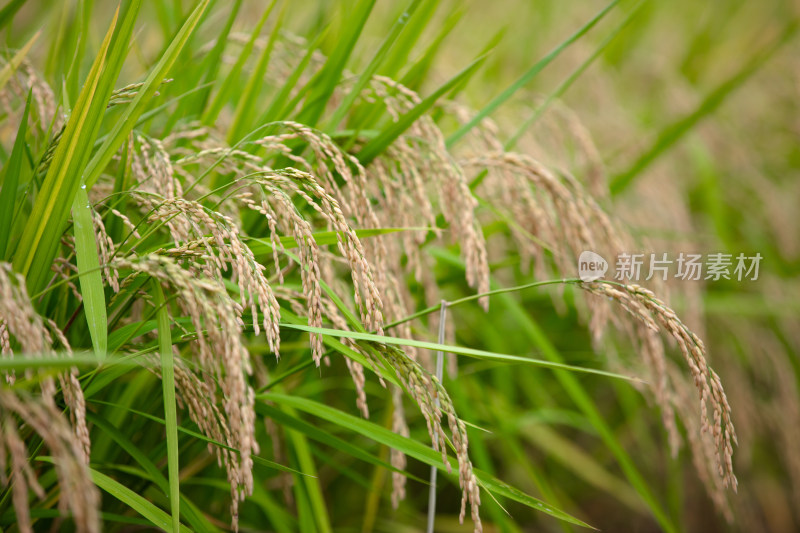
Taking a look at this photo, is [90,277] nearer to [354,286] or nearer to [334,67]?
[354,286]

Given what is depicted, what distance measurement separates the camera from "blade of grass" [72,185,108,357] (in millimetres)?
756

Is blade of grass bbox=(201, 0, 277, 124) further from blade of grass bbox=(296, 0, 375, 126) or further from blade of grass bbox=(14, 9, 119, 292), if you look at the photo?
blade of grass bbox=(14, 9, 119, 292)

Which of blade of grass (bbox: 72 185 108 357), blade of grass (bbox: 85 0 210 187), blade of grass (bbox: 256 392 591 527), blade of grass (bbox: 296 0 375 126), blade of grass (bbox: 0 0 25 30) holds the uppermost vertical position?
blade of grass (bbox: 296 0 375 126)

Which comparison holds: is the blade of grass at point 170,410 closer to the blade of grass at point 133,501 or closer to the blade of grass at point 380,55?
the blade of grass at point 133,501

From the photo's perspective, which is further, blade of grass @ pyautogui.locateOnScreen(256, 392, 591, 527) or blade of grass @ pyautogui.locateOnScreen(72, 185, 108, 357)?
blade of grass @ pyautogui.locateOnScreen(256, 392, 591, 527)

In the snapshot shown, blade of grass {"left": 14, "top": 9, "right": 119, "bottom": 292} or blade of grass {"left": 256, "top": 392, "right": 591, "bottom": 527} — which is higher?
blade of grass {"left": 14, "top": 9, "right": 119, "bottom": 292}

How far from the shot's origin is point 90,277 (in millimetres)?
783

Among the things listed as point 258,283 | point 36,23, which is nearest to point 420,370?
point 258,283

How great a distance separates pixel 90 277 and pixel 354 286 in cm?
38

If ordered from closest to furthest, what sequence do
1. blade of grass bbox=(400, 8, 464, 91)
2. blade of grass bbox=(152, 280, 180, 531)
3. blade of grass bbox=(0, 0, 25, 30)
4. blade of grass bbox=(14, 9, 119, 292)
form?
blade of grass bbox=(152, 280, 180, 531), blade of grass bbox=(14, 9, 119, 292), blade of grass bbox=(0, 0, 25, 30), blade of grass bbox=(400, 8, 464, 91)

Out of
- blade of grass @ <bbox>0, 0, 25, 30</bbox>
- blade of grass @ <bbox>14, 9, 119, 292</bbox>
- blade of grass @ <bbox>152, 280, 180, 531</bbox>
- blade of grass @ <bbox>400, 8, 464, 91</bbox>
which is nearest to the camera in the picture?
blade of grass @ <bbox>152, 280, 180, 531</bbox>

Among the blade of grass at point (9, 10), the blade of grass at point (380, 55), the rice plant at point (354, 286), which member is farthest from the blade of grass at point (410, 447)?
the blade of grass at point (9, 10)

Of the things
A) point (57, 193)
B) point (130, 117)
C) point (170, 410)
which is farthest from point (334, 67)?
point (170, 410)

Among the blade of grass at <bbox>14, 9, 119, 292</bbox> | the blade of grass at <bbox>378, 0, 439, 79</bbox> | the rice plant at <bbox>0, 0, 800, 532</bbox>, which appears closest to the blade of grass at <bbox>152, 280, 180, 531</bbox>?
the rice plant at <bbox>0, 0, 800, 532</bbox>
